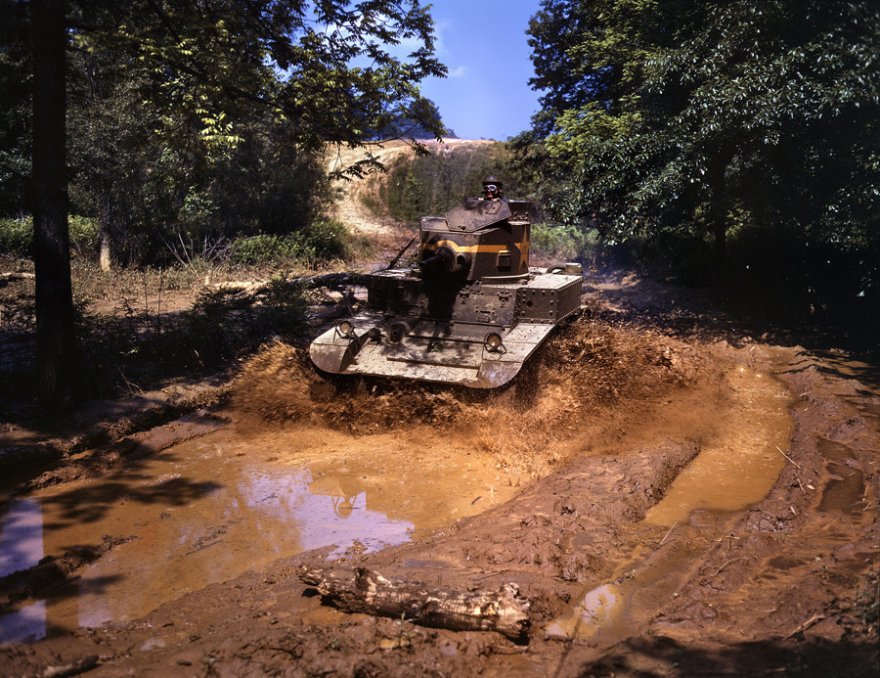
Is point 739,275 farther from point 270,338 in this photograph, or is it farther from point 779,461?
point 270,338

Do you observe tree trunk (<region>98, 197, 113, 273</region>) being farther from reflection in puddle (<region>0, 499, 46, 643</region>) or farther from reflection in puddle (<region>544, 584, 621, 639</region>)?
reflection in puddle (<region>544, 584, 621, 639</region>)

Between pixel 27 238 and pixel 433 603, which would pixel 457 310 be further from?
pixel 27 238

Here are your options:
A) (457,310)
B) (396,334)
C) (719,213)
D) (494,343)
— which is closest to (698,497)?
(494,343)

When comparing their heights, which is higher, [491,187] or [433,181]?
[433,181]

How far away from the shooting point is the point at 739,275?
16516mm

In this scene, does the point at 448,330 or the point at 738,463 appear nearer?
Result: the point at 738,463

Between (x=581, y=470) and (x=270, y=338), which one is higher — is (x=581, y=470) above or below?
below

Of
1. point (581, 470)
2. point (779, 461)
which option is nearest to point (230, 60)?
point (581, 470)

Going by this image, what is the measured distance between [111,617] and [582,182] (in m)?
11.1

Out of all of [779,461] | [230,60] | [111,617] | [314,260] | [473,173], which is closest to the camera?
[111,617]

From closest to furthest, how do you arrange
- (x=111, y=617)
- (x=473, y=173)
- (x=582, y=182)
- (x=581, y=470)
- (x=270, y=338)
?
(x=111, y=617)
(x=581, y=470)
(x=270, y=338)
(x=582, y=182)
(x=473, y=173)

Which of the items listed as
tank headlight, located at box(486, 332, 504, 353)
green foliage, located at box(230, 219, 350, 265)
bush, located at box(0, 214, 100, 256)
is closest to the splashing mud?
tank headlight, located at box(486, 332, 504, 353)

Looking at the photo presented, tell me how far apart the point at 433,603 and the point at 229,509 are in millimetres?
2953

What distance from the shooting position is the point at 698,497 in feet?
22.0
